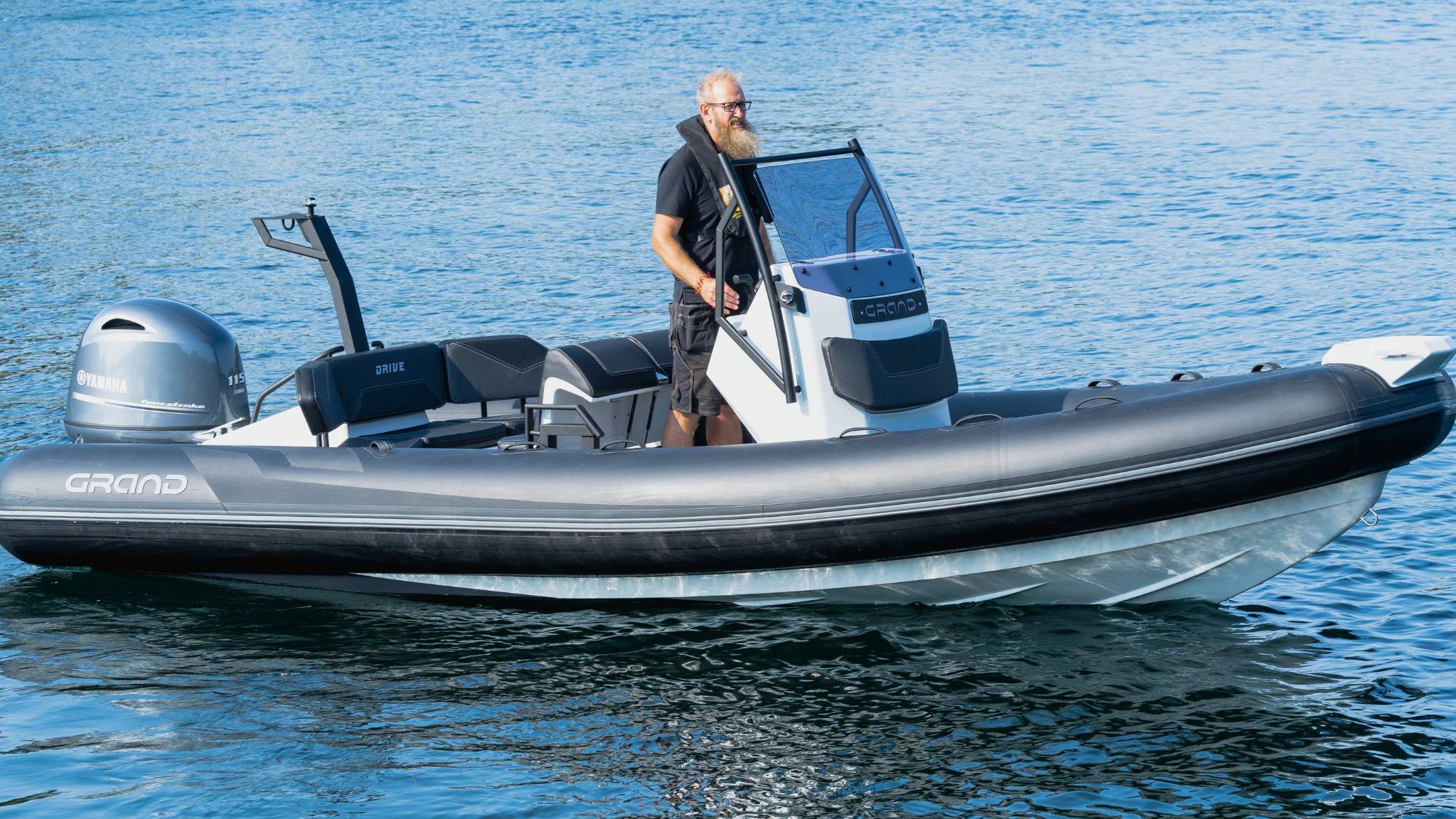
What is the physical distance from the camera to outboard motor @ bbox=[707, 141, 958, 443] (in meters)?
5.29

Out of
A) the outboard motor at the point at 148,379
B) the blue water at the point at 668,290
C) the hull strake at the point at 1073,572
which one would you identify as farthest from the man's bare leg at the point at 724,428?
the outboard motor at the point at 148,379

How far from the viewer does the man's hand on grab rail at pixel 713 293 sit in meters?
5.39

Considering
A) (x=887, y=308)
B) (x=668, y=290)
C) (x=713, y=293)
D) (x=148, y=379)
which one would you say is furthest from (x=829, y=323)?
(x=668, y=290)

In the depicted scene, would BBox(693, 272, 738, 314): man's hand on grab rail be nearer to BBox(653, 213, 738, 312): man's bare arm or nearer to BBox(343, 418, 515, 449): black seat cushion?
BBox(653, 213, 738, 312): man's bare arm

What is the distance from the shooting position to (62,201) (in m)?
15.8

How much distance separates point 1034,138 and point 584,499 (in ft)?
42.0

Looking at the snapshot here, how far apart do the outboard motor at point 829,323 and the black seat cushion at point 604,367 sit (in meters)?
0.47

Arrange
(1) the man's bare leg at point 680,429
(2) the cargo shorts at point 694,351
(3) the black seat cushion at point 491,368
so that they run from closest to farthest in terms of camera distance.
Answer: (2) the cargo shorts at point 694,351 → (1) the man's bare leg at point 680,429 → (3) the black seat cushion at point 491,368

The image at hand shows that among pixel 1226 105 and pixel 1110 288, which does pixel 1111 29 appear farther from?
pixel 1110 288

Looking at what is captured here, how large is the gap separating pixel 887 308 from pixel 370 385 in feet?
7.24

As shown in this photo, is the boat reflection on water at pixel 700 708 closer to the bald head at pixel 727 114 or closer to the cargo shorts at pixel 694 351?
the cargo shorts at pixel 694 351

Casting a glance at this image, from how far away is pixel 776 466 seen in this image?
519 cm

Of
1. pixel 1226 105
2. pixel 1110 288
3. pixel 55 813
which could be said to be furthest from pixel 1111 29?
pixel 55 813

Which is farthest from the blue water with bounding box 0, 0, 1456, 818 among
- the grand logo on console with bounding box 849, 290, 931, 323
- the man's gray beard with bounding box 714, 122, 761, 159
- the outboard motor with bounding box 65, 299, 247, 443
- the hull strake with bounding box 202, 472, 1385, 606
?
the man's gray beard with bounding box 714, 122, 761, 159
